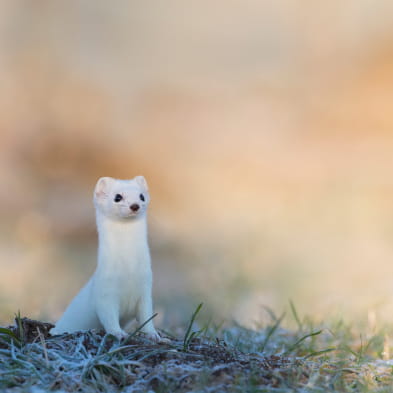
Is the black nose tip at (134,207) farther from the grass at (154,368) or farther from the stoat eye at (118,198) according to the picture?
the grass at (154,368)

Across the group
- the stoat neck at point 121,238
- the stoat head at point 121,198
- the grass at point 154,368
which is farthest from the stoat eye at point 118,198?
the grass at point 154,368

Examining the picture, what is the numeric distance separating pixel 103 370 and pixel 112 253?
26.9 inches

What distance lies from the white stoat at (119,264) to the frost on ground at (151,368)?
15 cm

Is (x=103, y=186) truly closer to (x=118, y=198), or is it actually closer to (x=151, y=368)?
(x=118, y=198)

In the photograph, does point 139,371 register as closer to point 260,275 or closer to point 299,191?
point 260,275

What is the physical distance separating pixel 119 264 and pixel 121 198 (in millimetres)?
322

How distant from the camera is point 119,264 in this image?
12.0ft

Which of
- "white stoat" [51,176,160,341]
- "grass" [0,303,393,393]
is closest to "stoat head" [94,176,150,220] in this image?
"white stoat" [51,176,160,341]

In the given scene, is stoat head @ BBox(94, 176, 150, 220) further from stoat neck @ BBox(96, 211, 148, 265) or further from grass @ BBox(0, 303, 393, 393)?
grass @ BBox(0, 303, 393, 393)

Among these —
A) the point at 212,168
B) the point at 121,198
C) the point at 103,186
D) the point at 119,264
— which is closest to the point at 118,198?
the point at 121,198

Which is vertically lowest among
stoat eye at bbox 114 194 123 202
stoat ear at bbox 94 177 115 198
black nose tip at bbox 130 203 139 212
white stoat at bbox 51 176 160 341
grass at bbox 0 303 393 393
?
grass at bbox 0 303 393 393

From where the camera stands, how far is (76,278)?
7.74 metres

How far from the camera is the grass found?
3.04m

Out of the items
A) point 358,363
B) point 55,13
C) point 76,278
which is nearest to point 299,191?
point 76,278
